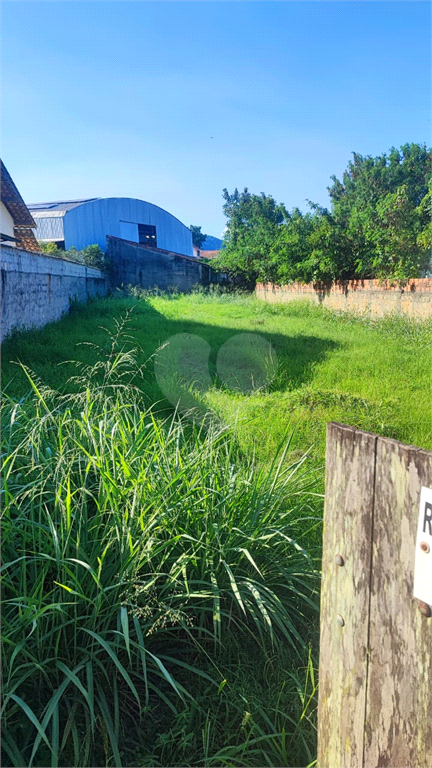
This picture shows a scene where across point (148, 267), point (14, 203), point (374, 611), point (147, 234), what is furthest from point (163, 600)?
point (14, 203)

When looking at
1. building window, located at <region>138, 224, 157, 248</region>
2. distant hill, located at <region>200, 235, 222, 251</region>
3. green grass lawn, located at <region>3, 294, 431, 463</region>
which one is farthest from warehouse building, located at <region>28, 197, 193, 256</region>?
green grass lawn, located at <region>3, 294, 431, 463</region>

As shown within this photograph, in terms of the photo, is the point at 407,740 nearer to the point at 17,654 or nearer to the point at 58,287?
the point at 17,654

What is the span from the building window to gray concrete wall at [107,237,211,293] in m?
0.05

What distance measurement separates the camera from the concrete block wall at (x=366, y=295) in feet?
8.52

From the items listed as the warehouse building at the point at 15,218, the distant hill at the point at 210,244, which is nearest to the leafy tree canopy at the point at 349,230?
the distant hill at the point at 210,244

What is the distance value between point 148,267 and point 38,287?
103cm

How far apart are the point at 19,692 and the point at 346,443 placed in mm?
922

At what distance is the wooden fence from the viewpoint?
546mm

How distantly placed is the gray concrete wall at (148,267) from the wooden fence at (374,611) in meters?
3.39

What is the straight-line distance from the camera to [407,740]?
574 millimetres

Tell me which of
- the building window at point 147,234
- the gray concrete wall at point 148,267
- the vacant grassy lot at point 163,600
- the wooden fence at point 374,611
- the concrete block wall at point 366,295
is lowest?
the vacant grassy lot at point 163,600

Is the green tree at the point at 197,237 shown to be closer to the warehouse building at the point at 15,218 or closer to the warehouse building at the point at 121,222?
the warehouse building at the point at 121,222

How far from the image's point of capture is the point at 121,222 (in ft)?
13.1

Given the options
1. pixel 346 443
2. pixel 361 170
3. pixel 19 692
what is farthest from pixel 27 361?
pixel 361 170
